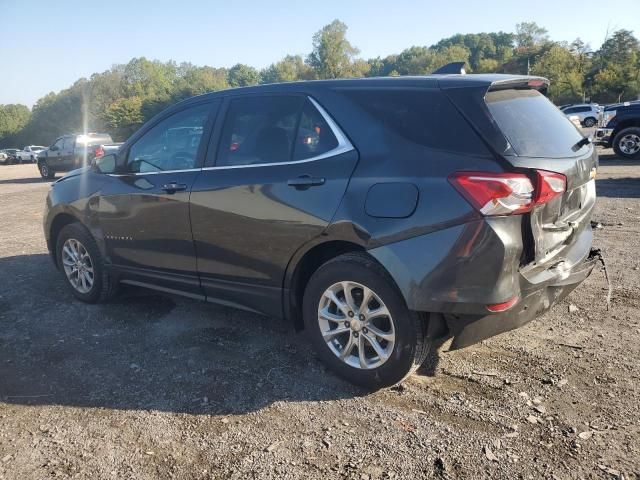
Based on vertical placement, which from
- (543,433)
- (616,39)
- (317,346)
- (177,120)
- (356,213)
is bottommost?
(543,433)

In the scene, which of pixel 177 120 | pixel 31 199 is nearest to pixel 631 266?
pixel 177 120

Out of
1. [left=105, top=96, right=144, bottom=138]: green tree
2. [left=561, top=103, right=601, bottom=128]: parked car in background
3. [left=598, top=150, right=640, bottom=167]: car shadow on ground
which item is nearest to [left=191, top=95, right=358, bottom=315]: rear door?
[left=598, top=150, right=640, bottom=167]: car shadow on ground

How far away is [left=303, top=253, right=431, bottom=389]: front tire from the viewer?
3.10 meters

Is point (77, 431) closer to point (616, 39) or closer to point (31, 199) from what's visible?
point (31, 199)

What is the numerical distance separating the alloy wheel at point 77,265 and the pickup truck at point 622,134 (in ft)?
44.8

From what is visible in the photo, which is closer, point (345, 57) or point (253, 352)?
point (253, 352)

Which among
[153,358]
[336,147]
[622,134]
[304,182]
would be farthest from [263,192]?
[622,134]

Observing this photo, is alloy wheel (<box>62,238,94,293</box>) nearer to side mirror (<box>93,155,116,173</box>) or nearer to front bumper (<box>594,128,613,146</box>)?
side mirror (<box>93,155,116,173</box>)

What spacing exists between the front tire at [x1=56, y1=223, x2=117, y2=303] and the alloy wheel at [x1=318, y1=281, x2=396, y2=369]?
96.7 inches

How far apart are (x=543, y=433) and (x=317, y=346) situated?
54.7 inches

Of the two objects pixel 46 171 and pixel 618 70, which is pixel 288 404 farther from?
pixel 618 70

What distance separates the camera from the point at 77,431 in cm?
307

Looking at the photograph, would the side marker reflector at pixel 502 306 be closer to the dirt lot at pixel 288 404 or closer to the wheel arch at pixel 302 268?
the dirt lot at pixel 288 404

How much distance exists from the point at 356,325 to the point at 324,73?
115731mm
